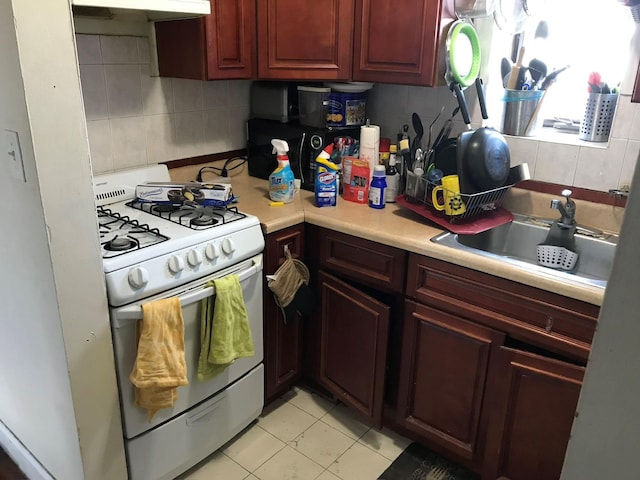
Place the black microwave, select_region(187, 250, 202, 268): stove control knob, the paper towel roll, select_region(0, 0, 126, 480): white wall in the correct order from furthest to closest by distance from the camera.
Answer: the black microwave < the paper towel roll < select_region(187, 250, 202, 268): stove control knob < select_region(0, 0, 126, 480): white wall

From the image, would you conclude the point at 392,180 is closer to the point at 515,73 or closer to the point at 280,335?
the point at 515,73

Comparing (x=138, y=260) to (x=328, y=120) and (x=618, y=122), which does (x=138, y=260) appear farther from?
(x=618, y=122)

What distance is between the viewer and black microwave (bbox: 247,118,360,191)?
2178 millimetres

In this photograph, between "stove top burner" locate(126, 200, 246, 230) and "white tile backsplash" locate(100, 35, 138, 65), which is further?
"white tile backsplash" locate(100, 35, 138, 65)

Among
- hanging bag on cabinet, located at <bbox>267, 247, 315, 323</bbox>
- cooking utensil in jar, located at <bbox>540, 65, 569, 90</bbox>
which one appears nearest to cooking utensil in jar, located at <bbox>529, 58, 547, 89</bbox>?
cooking utensil in jar, located at <bbox>540, 65, 569, 90</bbox>

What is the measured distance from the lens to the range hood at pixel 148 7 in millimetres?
1477

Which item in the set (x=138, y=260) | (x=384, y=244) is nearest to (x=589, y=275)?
(x=384, y=244)

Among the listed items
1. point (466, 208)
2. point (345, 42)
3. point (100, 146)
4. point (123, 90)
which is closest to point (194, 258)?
point (100, 146)

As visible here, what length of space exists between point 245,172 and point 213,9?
30.6 inches

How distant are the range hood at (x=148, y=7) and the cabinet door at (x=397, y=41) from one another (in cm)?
59

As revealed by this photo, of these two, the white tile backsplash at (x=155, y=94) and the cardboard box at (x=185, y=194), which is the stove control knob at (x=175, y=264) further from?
the white tile backsplash at (x=155, y=94)

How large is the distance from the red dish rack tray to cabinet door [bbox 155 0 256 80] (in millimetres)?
805

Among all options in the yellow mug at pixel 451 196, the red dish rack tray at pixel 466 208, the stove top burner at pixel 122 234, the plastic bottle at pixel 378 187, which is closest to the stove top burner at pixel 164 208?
the stove top burner at pixel 122 234

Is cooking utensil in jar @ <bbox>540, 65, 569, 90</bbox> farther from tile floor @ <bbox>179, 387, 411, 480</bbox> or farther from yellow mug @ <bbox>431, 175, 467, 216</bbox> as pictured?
tile floor @ <bbox>179, 387, 411, 480</bbox>
